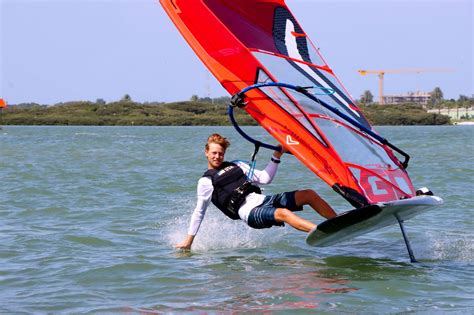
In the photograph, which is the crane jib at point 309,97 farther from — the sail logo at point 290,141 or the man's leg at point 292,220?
the man's leg at point 292,220

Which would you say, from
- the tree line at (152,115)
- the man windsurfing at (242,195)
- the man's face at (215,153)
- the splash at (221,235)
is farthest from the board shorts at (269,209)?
the tree line at (152,115)

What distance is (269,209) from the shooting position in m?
7.45

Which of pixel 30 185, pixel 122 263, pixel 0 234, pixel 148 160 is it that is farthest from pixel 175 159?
pixel 122 263

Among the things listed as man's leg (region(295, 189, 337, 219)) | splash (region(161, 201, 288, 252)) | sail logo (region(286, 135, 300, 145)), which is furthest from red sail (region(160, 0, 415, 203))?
splash (region(161, 201, 288, 252))

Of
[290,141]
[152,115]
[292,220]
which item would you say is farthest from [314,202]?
[152,115]

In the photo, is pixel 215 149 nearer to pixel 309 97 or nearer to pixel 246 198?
pixel 246 198

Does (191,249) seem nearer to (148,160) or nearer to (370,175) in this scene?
(370,175)

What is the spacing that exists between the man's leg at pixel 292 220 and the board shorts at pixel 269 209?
0.16 ft

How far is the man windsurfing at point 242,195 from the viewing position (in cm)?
750

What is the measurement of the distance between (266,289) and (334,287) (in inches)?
20.9

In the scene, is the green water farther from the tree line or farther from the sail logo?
the tree line

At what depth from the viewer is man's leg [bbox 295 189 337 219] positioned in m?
7.48

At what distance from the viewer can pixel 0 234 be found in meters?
9.48

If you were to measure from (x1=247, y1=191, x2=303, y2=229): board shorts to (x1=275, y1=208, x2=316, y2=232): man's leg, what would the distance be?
0.05 m
